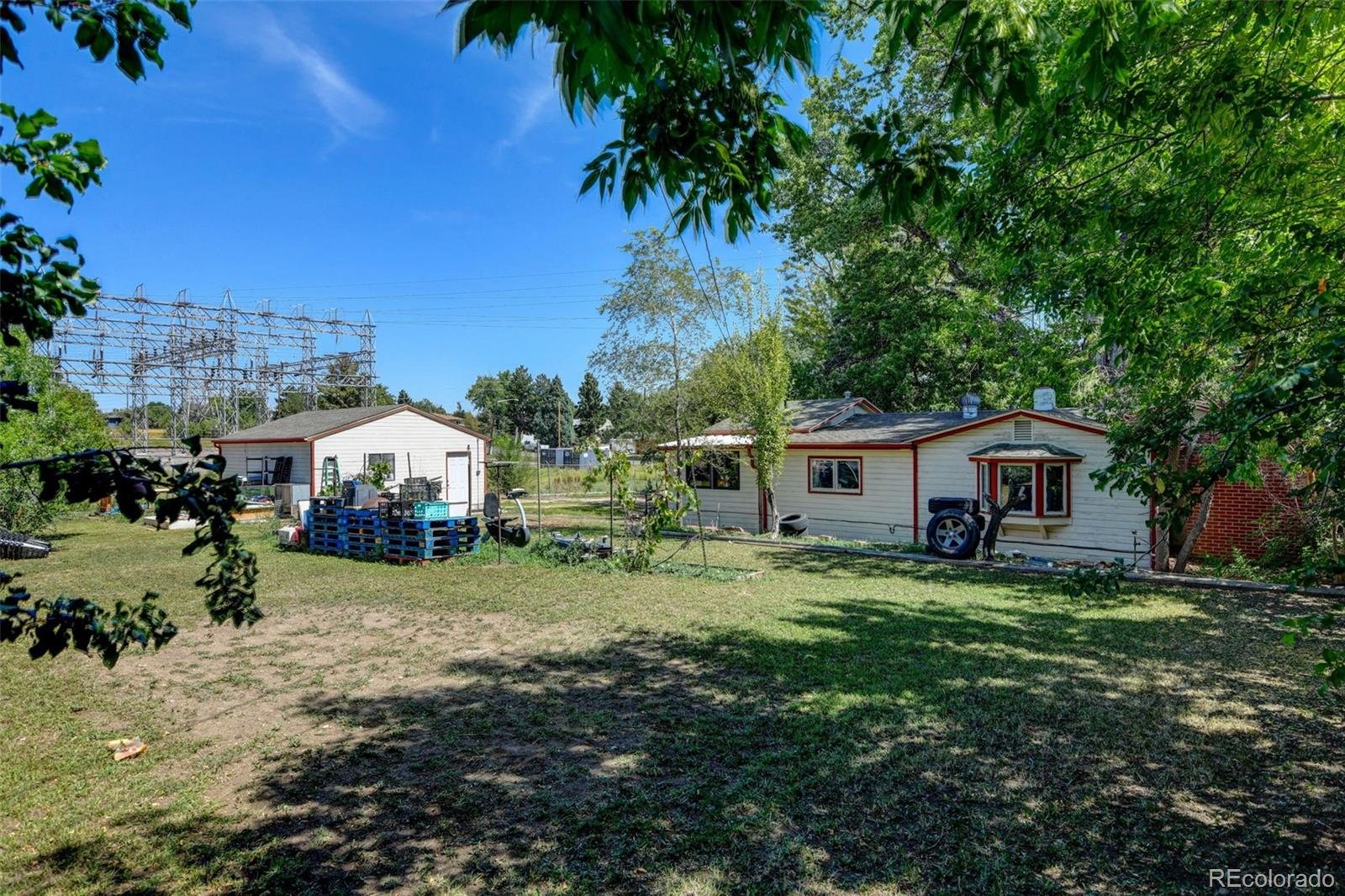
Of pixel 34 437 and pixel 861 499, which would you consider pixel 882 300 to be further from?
pixel 34 437

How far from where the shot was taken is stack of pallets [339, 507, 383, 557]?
1328cm

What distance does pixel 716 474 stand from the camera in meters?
20.1

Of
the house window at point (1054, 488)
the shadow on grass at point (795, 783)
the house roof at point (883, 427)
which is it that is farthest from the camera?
the house roof at point (883, 427)

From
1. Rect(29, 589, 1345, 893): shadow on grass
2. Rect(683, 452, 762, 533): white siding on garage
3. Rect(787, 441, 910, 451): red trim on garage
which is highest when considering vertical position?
Rect(787, 441, 910, 451): red trim on garage

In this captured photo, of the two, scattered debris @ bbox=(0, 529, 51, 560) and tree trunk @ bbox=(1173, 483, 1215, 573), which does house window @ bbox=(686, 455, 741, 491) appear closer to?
tree trunk @ bbox=(1173, 483, 1215, 573)

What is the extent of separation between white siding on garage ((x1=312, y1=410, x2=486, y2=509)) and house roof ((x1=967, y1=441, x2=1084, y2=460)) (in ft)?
47.4

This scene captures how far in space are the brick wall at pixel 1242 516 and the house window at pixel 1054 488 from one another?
2.32 metres

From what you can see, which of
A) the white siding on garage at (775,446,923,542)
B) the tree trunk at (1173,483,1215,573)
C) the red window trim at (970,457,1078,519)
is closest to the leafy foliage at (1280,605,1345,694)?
the tree trunk at (1173,483,1215,573)

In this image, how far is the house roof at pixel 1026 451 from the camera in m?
13.8

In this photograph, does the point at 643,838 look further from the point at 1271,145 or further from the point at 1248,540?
the point at 1248,540

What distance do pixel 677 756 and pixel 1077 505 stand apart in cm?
1250

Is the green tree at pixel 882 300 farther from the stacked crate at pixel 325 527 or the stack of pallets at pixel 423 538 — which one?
the stacked crate at pixel 325 527

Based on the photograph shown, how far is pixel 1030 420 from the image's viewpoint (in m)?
14.6

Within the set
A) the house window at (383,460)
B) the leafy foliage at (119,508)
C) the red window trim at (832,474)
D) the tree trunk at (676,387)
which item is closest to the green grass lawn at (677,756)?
the leafy foliage at (119,508)
